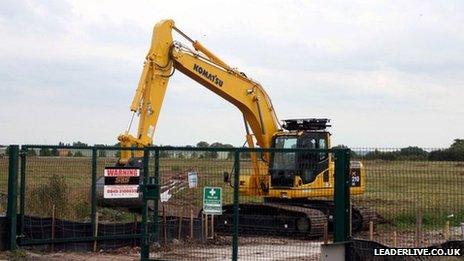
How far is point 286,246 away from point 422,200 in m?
2.30

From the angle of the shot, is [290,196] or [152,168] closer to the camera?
[152,168]

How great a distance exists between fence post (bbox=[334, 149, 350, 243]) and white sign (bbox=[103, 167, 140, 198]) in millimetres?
4383

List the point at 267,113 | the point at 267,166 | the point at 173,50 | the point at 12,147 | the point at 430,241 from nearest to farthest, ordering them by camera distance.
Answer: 1. the point at 12,147
2. the point at 267,166
3. the point at 430,241
4. the point at 173,50
5. the point at 267,113

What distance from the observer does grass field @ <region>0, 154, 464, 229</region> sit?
38.0ft

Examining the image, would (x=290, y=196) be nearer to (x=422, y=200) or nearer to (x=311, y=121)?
(x=311, y=121)

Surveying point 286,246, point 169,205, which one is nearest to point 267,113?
point 169,205

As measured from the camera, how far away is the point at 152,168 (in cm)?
1305

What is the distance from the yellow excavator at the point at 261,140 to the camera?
14258mm

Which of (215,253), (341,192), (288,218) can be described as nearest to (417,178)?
(341,192)

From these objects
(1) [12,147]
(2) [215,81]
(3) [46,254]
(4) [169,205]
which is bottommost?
(3) [46,254]

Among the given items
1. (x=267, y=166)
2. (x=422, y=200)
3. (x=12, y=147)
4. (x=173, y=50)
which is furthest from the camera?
(x=173, y=50)

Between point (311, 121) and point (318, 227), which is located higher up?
point (311, 121)

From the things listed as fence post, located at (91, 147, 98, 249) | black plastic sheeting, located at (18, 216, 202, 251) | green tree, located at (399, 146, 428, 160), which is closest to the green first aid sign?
black plastic sheeting, located at (18, 216, 202, 251)

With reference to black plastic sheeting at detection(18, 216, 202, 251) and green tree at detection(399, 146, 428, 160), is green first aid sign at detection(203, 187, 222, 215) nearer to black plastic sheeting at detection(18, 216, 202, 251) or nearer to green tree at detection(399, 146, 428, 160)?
black plastic sheeting at detection(18, 216, 202, 251)
